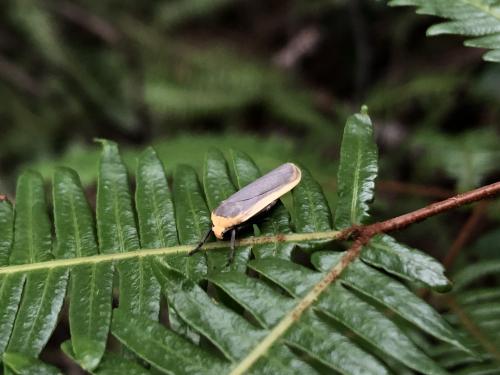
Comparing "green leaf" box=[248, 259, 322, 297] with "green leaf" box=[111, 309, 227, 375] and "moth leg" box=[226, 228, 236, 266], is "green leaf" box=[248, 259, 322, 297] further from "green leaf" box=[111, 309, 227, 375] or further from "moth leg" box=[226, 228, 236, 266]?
"green leaf" box=[111, 309, 227, 375]

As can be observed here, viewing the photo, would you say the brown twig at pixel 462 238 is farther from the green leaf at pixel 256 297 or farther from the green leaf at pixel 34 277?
the green leaf at pixel 34 277

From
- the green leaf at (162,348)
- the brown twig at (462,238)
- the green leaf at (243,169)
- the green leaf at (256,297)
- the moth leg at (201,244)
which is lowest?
the brown twig at (462,238)

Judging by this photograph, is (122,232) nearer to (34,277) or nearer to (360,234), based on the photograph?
(34,277)

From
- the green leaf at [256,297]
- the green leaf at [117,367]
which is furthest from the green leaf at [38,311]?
the green leaf at [256,297]

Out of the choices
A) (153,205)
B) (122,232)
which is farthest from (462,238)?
(122,232)

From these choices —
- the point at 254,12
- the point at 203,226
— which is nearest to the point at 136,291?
the point at 203,226

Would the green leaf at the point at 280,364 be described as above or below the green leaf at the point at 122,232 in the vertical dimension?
below
